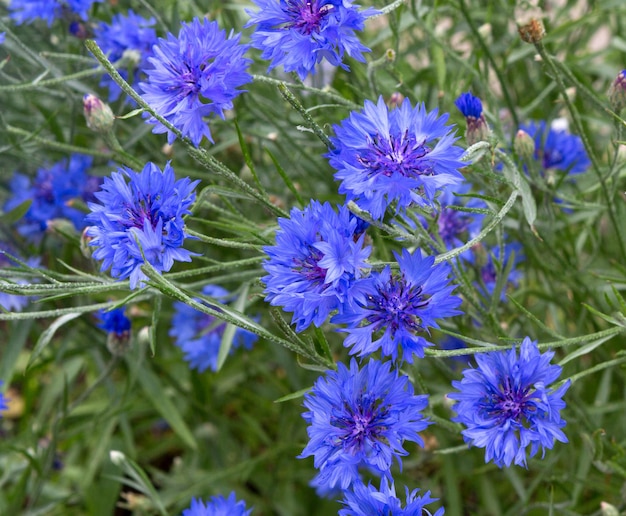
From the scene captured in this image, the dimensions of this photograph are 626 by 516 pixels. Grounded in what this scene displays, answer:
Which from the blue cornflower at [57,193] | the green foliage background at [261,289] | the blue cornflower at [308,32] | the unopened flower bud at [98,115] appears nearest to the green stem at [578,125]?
the green foliage background at [261,289]

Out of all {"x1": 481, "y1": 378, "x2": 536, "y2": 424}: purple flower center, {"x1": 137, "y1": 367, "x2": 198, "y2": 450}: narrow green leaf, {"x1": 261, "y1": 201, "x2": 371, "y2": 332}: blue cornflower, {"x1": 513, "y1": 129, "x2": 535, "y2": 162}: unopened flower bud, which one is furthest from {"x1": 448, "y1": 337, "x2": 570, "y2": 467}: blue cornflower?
{"x1": 137, "y1": 367, "x2": 198, "y2": 450}: narrow green leaf

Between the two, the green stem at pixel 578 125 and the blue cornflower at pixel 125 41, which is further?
the blue cornflower at pixel 125 41

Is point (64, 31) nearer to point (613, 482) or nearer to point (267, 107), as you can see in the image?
point (267, 107)

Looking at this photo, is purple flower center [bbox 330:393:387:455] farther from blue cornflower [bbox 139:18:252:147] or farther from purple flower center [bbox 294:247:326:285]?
blue cornflower [bbox 139:18:252:147]

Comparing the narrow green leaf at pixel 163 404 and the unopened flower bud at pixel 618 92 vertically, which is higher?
the unopened flower bud at pixel 618 92

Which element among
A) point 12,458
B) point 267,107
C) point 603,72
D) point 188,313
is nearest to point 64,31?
point 267,107

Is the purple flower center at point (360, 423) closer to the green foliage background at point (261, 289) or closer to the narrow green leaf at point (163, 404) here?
the green foliage background at point (261, 289)
